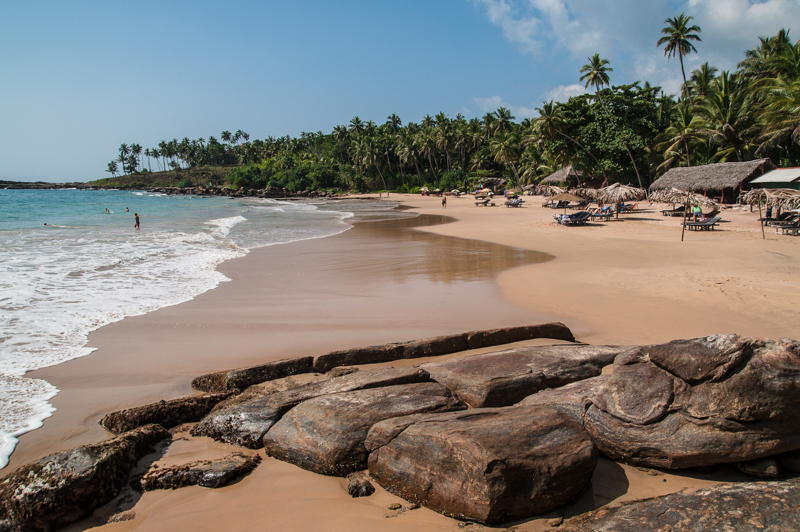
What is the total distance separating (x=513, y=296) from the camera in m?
10.5

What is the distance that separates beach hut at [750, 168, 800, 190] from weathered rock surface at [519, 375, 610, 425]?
31234mm

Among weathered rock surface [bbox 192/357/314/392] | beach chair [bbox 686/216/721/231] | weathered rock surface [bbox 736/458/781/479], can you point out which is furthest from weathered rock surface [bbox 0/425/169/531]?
beach chair [bbox 686/216/721/231]

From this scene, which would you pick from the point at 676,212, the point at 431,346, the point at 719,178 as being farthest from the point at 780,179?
the point at 431,346

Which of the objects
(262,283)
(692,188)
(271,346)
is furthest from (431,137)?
(271,346)

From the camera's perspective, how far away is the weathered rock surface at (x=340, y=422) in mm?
3801

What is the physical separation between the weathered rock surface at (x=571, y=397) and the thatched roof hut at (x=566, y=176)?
1716 inches

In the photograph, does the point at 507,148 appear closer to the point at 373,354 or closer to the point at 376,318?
the point at 376,318

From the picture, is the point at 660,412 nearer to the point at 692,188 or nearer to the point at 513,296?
the point at 513,296

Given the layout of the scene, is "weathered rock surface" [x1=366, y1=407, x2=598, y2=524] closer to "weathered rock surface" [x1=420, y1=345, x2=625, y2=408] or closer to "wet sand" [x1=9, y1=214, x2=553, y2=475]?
"weathered rock surface" [x1=420, y1=345, x2=625, y2=408]

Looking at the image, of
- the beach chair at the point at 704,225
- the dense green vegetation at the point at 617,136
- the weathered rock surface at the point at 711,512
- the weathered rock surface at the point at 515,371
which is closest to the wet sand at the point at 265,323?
the weathered rock surface at the point at 515,371

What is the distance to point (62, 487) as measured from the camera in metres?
3.37

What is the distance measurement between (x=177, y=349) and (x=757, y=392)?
7.28 m

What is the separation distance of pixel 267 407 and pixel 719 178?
35.1 m

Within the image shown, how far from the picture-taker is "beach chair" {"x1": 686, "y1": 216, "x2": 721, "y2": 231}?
69.5ft
